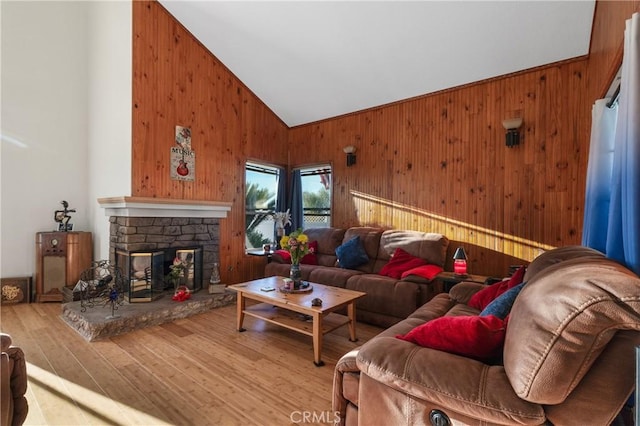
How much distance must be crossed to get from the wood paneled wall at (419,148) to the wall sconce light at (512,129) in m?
0.08

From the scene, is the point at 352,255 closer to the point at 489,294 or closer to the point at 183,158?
the point at 489,294

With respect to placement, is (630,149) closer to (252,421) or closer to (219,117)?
(252,421)

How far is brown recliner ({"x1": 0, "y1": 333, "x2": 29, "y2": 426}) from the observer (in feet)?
4.37

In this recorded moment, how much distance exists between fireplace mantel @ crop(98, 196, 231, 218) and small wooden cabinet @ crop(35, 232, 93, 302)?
803 mm

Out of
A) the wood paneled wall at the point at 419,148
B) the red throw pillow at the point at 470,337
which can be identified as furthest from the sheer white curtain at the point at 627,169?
the wood paneled wall at the point at 419,148

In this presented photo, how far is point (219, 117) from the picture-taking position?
14.8 ft

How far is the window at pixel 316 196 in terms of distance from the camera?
17.0 feet

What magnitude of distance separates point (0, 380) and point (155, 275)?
251cm

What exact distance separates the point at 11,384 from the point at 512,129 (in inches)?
175

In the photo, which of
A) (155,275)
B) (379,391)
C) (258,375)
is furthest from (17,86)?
(379,391)

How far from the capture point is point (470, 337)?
4.09ft

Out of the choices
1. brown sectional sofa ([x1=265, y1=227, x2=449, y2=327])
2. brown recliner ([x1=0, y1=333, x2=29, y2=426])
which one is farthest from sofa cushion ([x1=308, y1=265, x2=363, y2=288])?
brown recliner ([x1=0, y1=333, x2=29, y2=426])

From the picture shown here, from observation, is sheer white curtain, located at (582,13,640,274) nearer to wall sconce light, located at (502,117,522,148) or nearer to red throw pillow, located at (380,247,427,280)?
wall sconce light, located at (502,117,522,148)

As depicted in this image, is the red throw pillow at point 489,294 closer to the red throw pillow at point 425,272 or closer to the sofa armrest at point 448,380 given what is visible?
the red throw pillow at point 425,272
